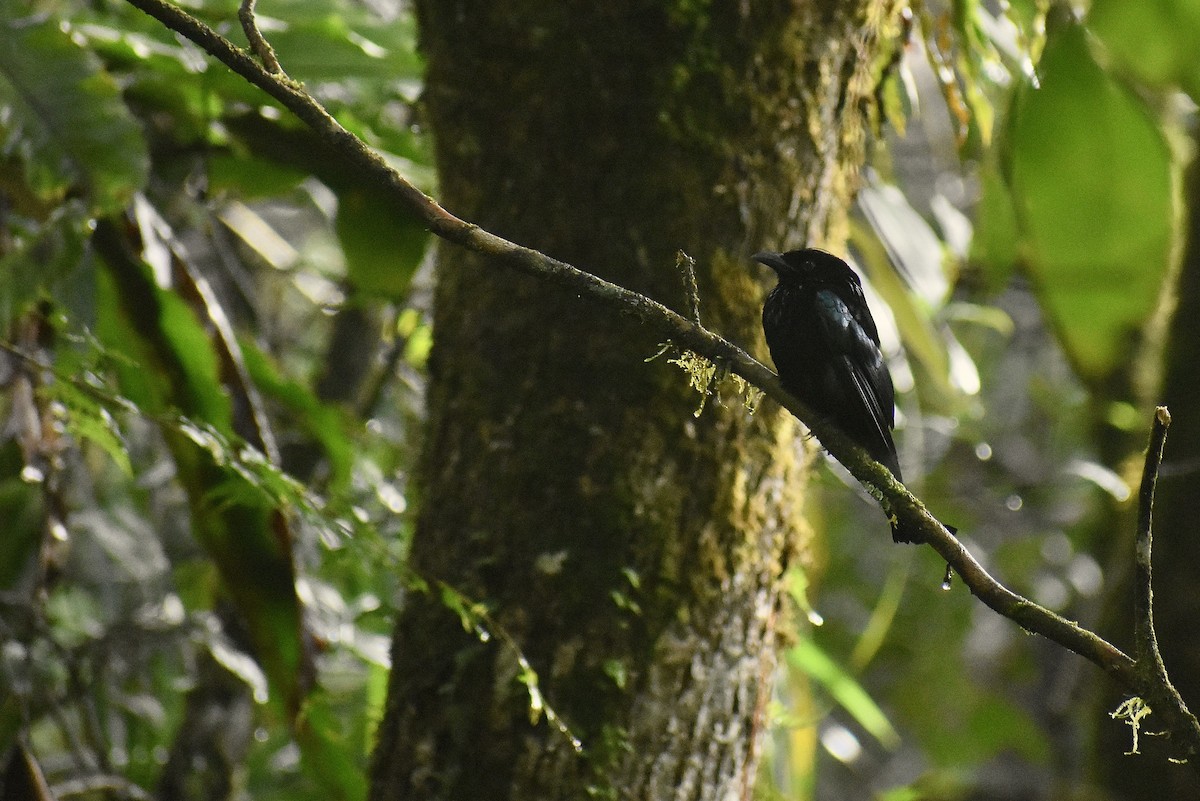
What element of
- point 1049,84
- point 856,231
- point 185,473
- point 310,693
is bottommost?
point 310,693

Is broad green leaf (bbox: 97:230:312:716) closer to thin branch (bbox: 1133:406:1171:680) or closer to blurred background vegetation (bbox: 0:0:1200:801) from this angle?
blurred background vegetation (bbox: 0:0:1200:801)

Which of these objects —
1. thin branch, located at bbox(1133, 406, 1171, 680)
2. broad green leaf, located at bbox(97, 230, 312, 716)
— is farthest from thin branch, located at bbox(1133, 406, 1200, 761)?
broad green leaf, located at bbox(97, 230, 312, 716)

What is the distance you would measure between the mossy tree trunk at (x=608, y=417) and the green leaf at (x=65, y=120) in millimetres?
626

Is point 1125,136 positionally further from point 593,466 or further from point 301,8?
point 301,8

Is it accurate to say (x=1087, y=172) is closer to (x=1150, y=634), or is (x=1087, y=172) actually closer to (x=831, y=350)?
(x=831, y=350)

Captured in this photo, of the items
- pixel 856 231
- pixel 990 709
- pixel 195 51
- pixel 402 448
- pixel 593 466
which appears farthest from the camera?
pixel 990 709

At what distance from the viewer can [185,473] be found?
2285 mm

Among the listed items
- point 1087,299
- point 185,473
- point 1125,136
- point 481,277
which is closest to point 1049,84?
point 1125,136

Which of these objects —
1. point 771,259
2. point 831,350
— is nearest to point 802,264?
point 771,259

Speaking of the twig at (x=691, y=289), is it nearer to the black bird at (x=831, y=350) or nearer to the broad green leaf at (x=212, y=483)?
the black bird at (x=831, y=350)

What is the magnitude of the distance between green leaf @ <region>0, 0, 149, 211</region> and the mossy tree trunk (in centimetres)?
63

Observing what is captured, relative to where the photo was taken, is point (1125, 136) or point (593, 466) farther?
point (1125, 136)

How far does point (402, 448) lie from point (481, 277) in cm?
199

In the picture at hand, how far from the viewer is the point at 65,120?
232cm
